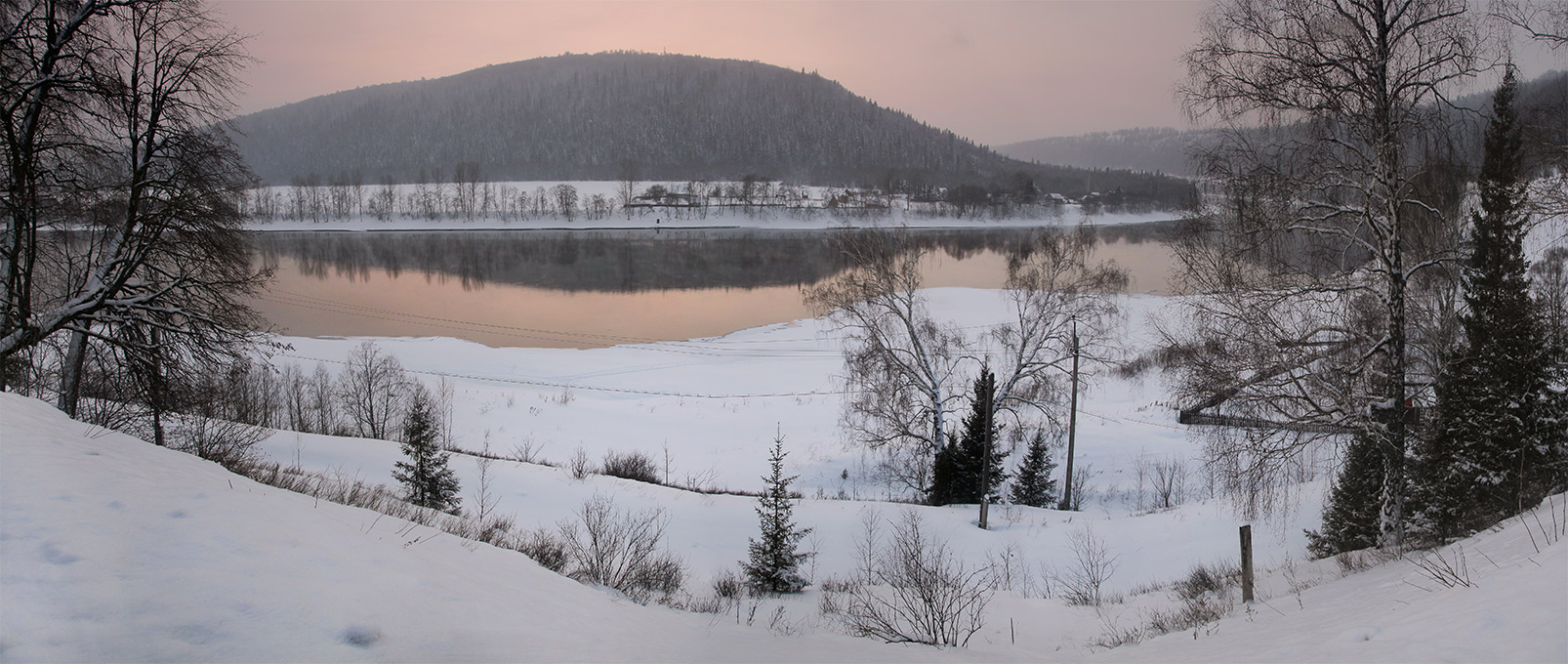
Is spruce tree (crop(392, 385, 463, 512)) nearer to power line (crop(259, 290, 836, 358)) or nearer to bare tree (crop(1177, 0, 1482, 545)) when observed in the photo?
bare tree (crop(1177, 0, 1482, 545))

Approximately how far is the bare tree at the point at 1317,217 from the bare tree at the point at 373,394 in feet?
79.1

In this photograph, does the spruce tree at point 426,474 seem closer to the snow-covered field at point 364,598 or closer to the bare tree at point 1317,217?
the snow-covered field at point 364,598

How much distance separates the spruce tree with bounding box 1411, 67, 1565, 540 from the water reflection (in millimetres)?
12288

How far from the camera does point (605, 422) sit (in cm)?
2348

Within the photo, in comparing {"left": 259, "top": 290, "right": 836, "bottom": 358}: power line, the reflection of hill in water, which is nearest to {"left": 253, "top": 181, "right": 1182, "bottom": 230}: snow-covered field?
the reflection of hill in water

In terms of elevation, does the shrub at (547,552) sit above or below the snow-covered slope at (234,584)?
below

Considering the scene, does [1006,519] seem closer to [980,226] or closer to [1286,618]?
[1286,618]

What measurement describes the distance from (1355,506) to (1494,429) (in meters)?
1.78

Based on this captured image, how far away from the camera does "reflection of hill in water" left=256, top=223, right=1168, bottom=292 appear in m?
53.8

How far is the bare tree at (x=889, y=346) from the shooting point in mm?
19953

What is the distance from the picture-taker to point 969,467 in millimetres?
18703

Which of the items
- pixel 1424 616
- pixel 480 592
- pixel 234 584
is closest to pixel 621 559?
pixel 480 592

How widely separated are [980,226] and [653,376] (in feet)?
281

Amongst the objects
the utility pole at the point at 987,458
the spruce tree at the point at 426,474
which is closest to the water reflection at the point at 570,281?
the utility pole at the point at 987,458
